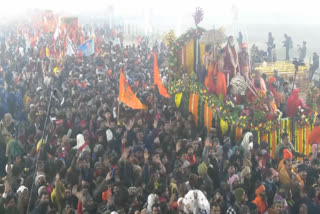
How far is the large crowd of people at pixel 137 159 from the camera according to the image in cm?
599

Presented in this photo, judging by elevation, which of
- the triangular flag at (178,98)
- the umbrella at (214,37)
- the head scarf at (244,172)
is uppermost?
the umbrella at (214,37)

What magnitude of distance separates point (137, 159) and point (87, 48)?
6166mm

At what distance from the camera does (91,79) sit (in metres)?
11.1

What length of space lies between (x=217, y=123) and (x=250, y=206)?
2.91 m

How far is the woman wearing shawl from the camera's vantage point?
830 cm

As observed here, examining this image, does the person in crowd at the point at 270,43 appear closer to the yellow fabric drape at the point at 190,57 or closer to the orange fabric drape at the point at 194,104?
the yellow fabric drape at the point at 190,57

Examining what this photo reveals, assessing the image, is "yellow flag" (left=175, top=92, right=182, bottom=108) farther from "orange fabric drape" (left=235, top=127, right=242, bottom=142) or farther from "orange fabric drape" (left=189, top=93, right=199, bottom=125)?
"orange fabric drape" (left=235, top=127, right=242, bottom=142)

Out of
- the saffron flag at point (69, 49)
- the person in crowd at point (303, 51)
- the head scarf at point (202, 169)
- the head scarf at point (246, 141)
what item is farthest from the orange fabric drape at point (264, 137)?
the saffron flag at point (69, 49)

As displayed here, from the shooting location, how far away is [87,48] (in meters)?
12.6

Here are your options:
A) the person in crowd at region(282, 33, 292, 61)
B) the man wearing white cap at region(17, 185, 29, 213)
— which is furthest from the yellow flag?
the man wearing white cap at region(17, 185, 29, 213)

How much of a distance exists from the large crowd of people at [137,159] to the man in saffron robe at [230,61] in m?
0.02

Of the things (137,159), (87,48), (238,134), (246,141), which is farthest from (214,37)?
(87,48)

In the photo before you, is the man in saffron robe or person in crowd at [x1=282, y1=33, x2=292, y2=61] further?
person in crowd at [x1=282, y1=33, x2=292, y2=61]

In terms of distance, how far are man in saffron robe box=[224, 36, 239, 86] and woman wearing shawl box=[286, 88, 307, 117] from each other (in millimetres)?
1125
